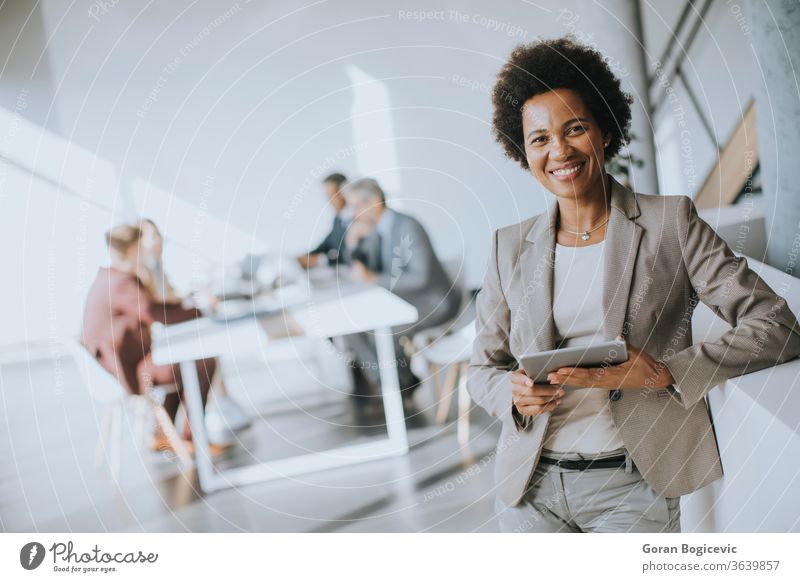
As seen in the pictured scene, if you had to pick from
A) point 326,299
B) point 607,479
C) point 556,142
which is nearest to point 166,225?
point 326,299

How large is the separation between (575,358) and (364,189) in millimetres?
641

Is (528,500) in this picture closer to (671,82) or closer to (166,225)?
(671,82)

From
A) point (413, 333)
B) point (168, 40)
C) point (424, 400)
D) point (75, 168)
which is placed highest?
point (168, 40)

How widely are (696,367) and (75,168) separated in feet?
4.34

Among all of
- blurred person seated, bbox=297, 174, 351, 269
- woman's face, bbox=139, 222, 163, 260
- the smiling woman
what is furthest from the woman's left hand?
woman's face, bbox=139, 222, 163, 260

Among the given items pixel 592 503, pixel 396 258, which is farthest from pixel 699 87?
pixel 592 503

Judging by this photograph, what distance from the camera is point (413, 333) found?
165 cm

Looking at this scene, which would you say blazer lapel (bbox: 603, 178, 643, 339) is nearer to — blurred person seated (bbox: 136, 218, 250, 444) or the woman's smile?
the woman's smile

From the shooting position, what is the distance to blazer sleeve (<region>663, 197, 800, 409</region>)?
1125 mm

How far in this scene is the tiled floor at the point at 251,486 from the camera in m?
1.64

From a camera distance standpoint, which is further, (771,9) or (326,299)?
(326,299)

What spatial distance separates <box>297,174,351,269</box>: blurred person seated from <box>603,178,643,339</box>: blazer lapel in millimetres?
593

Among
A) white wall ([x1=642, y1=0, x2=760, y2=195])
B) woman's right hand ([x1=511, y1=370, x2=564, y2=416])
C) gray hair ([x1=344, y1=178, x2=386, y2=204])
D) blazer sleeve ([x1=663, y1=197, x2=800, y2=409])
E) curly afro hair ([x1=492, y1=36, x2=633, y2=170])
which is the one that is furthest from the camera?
gray hair ([x1=344, y1=178, x2=386, y2=204])

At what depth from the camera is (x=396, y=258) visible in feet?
5.32
